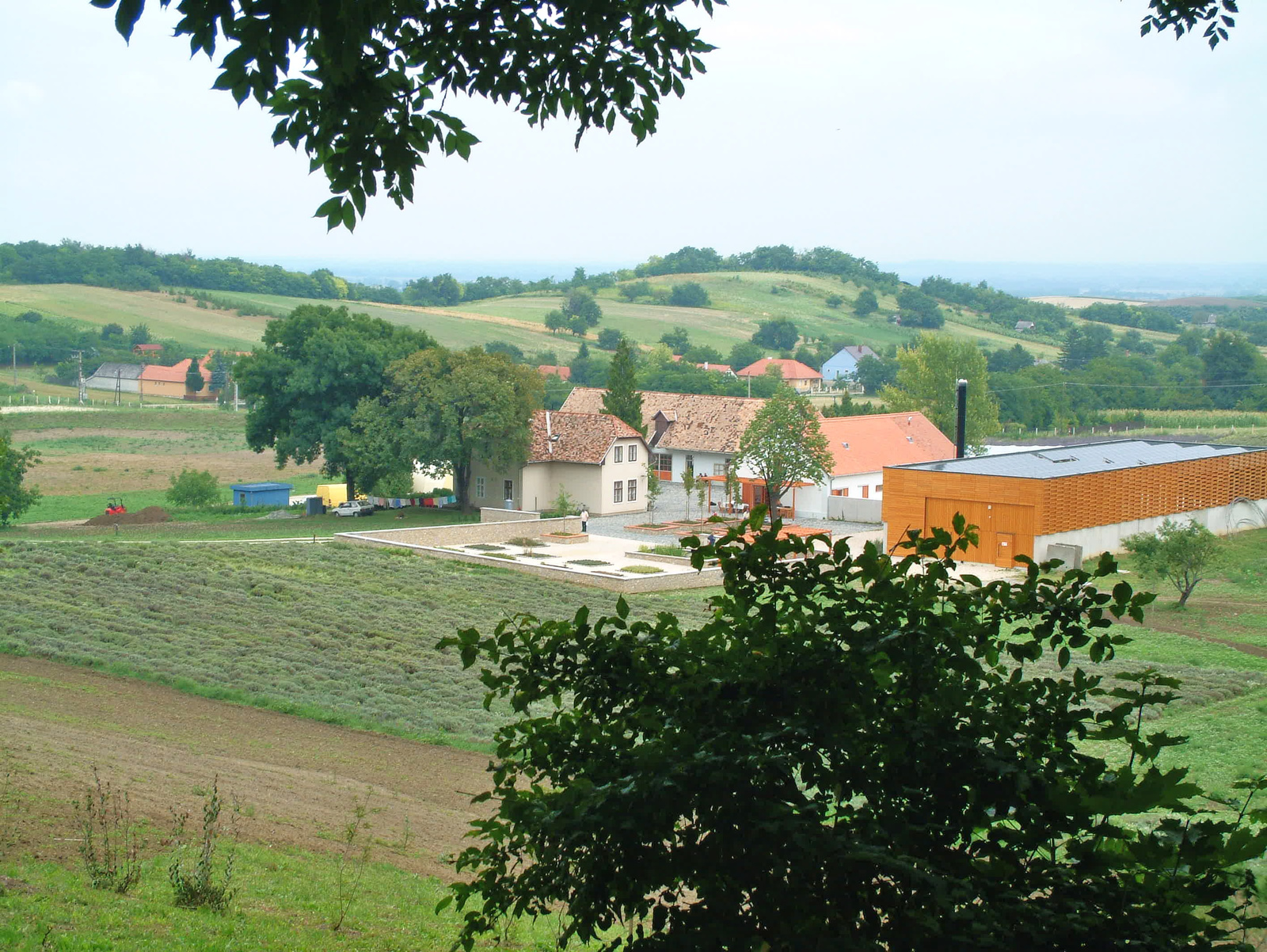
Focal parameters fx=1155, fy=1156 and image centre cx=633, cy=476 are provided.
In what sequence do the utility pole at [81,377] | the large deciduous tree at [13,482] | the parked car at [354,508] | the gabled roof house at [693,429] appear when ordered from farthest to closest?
the utility pole at [81,377] < the gabled roof house at [693,429] < the parked car at [354,508] < the large deciduous tree at [13,482]

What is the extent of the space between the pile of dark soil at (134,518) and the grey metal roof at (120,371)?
6379 centimetres

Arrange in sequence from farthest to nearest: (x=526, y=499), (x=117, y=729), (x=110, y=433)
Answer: (x=110, y=433)
(x=526, y=499)
(x=117, y=729)

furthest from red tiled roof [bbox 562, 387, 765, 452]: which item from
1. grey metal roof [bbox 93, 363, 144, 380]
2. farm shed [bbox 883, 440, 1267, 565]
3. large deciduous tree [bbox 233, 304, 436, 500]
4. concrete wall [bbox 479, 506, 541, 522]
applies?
grey metal roof [bbox 93, 363, 144, 380]

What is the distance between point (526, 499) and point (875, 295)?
13799 cm

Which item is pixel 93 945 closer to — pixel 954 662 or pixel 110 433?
pixel 954 662

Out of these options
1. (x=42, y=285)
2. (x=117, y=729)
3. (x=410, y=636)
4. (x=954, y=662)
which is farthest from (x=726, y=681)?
(x=42, y=285)

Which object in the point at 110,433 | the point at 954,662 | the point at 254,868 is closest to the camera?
the point at 954,662

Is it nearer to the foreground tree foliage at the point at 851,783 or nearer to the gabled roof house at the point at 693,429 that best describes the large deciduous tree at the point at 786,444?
the gabled roof house at the point at 693,429

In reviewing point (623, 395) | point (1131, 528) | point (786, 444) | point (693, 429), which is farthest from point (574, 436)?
point (1131, 528)

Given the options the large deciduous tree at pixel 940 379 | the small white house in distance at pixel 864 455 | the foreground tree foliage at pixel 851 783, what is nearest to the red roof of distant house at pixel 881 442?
the small white house in distance at pixel 864 455

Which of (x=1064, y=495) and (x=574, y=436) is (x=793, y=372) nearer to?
(x=574, y=436)

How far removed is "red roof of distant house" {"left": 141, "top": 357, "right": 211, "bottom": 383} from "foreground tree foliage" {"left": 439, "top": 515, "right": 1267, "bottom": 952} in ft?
359

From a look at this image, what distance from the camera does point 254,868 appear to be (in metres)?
9.17

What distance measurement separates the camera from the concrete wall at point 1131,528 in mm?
36469
